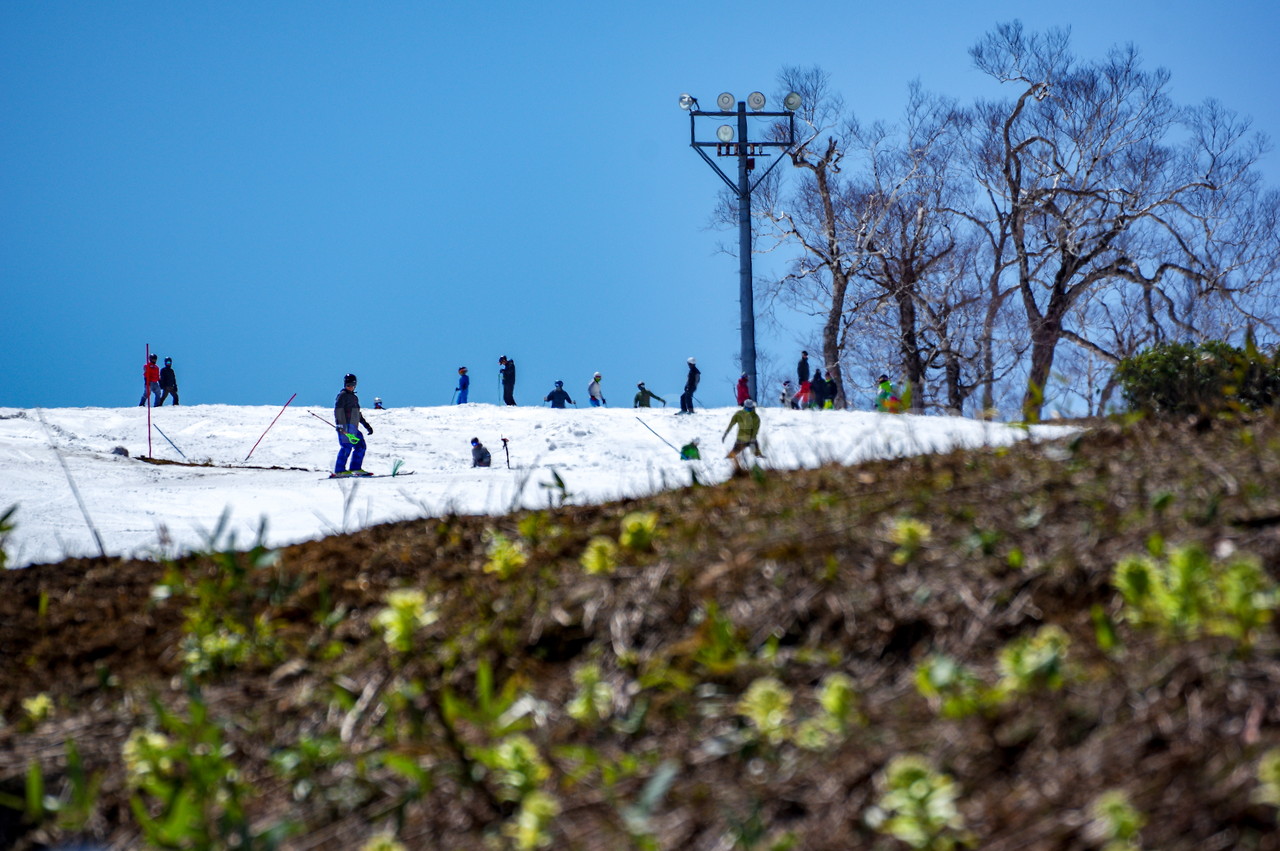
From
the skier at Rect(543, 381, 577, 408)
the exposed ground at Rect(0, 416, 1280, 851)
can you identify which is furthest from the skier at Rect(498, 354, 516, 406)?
the exposed ground at Rect(0, 416, 1280, 851)

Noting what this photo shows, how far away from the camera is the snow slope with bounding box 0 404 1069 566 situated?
7.02m

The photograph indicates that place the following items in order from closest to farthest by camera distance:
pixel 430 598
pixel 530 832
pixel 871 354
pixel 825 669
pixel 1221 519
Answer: pixel 530 832 < pixel 825 669 < pixel 1221 519 < pixel 430 598 < pixel 871 354

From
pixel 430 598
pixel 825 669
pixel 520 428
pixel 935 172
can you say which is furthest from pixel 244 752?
pixel 935 172

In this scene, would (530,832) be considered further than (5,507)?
No

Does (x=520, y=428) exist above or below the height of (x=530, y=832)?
above

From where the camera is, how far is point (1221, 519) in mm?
3086

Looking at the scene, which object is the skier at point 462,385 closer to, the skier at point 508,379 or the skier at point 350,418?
the skier at point 508,379

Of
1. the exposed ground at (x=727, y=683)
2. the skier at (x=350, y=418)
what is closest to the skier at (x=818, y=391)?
the skier at (x=350, y=418)

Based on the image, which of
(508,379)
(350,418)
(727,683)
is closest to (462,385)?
(508,379)

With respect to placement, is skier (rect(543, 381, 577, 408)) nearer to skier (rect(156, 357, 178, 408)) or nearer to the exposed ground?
skier (rect(156, 357, 178, 408))

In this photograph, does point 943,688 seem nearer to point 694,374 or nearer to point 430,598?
point 430,598

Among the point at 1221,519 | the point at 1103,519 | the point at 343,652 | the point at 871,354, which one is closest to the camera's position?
the point at 1221,519

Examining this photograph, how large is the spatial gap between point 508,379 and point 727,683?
87.0 ft

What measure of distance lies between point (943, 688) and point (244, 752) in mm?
2035
